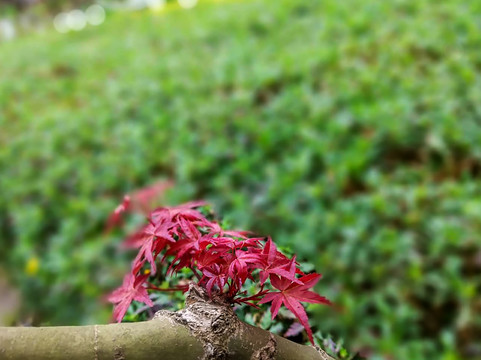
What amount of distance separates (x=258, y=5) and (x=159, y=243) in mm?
5519

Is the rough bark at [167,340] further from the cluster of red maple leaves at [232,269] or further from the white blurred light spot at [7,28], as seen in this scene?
the white blurred light spot at [7,28]

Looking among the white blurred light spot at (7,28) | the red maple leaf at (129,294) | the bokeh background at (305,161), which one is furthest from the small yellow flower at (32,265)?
the white blurred light spot at (7,28)

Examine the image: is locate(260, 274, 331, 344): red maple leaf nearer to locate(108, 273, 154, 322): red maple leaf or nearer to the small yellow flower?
locate(108, 273, 154, 322): red maple leaf

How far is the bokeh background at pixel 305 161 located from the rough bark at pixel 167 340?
1.08 metres

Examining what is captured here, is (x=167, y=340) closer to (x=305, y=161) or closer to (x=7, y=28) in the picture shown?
(x=305, y=161)

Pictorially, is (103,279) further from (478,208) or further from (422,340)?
(478,208)

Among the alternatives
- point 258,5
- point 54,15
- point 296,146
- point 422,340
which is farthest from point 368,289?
point 54,15

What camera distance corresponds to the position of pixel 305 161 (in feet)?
10.6

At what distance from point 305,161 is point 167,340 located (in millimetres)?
2484

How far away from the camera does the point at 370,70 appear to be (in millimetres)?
3795

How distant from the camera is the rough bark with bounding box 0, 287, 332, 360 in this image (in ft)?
2.54

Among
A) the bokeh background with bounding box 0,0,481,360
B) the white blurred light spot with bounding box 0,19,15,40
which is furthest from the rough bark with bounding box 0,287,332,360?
the white blurred light spot with bounding box 0,19,15,40

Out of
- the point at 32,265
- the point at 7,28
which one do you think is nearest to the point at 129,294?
the point at 32,265

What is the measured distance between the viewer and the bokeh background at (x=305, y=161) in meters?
2.67
